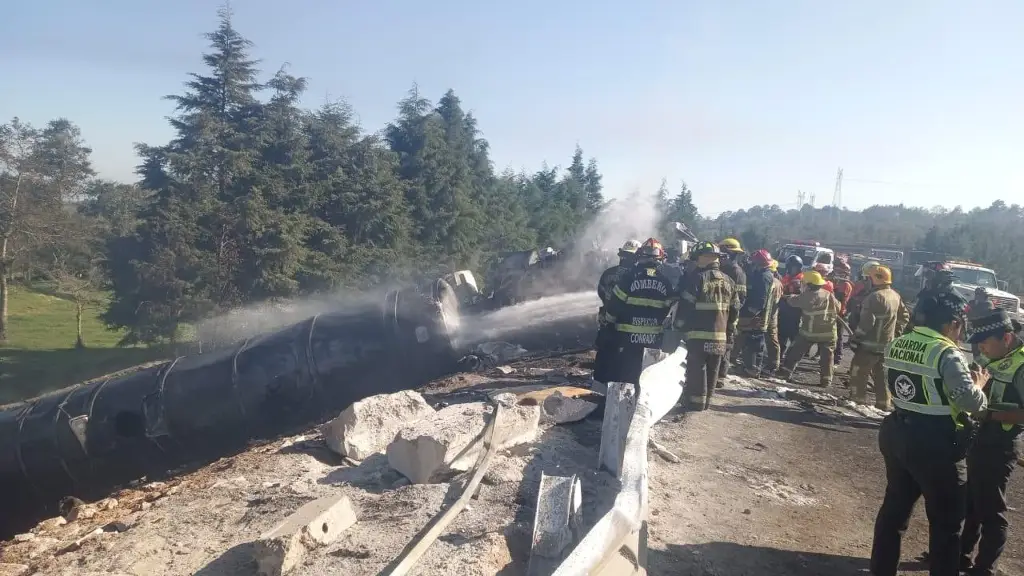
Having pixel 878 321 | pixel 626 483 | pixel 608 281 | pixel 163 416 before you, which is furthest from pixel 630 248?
pixel 163 416

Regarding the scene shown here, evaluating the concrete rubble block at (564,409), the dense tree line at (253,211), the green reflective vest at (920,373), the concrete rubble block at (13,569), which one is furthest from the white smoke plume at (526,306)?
the green reflective vest at (920,373)

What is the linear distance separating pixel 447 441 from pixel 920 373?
8.30ft

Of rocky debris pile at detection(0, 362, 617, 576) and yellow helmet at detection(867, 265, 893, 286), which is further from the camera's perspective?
yellow helmet at detection(867, 265, 893, 286)

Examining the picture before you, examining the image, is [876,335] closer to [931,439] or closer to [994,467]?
[994,467]

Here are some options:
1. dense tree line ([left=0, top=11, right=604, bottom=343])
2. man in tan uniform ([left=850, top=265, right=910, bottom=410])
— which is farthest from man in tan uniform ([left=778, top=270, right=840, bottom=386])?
dense tree line ([left=0, top=11, right=604, bottom=343])

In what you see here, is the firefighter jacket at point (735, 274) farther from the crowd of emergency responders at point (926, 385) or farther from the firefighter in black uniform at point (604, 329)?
the firefighter in black uniform at point (604, 329)

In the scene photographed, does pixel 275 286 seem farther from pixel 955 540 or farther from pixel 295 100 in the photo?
pixel 955 540

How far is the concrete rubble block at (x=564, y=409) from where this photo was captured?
5.09m

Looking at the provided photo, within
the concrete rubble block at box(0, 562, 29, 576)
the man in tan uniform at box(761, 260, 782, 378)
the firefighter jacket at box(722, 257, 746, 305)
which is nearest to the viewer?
the concrete rubble block at box(0, 562, 29, 576)

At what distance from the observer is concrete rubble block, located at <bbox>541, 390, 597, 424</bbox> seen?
5.09 meters

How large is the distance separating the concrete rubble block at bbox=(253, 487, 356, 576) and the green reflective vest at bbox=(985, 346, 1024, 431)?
3.61 meters

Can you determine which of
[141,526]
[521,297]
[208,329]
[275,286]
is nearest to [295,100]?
[275,286]

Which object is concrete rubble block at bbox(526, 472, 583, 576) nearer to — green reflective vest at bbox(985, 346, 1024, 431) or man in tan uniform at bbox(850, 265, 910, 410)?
green reflective vest at bbox(985, 346, 1024, 431)

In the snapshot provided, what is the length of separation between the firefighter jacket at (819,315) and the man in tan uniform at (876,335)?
0.87 meters
